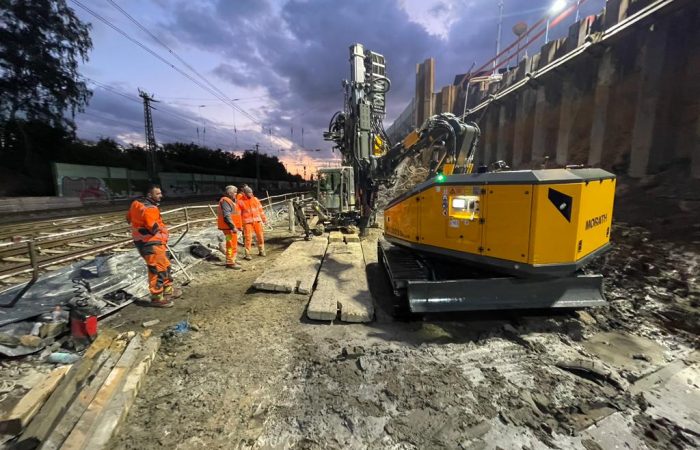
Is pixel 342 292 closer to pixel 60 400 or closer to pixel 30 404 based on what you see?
pixel 60 400

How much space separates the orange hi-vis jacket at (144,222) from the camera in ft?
15.0

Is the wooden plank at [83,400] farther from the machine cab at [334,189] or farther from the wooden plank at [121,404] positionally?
the machine cab at [334,189]

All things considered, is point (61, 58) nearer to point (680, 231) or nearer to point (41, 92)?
point (41, 92)

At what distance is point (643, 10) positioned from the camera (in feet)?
27.3

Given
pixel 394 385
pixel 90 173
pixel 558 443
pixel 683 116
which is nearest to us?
pixel 558 443

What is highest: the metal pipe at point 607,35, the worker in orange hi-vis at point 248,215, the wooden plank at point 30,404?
the metal pipe at point 607,35

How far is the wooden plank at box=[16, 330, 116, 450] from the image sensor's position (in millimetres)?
2207

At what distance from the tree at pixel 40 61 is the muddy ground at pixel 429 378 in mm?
36231

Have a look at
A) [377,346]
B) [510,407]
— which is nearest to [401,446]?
[510,407]

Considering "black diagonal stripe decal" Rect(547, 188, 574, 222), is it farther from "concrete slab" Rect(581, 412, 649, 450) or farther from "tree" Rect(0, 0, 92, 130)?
"tree" Rect(0, 0, 92, 130)

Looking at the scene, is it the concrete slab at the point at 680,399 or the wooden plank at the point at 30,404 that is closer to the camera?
the wooden plank at the point at 30,404

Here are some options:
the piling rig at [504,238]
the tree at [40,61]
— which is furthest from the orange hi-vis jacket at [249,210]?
the tree at [40,61]

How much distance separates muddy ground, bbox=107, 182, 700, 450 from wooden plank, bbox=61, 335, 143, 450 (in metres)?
0.23

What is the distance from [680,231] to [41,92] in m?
43.0
